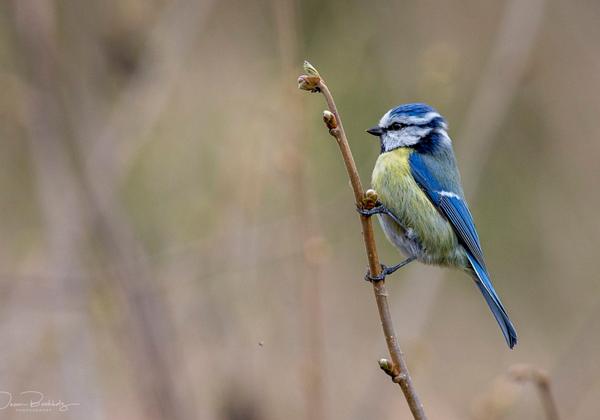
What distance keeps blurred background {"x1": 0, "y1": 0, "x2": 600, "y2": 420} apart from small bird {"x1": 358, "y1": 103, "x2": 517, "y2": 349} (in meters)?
0.30

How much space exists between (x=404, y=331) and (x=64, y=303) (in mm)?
1582

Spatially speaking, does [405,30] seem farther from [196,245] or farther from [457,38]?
[196,245]

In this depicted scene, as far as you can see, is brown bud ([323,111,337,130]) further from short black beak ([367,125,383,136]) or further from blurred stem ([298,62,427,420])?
short black beak ([367,125,383,136])

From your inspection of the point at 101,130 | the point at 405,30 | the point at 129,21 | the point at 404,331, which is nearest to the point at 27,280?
the point at 101,130

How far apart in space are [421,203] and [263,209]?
1.93 metres


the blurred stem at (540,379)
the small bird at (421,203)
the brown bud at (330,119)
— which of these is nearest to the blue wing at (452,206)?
the small bird at (421,203)

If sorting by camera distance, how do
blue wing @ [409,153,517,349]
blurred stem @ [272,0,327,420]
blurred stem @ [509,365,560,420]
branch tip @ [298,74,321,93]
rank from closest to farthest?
1. branch tip @ [298,74,321,93]
2. blurred stem @ [509,365,560,420]
3. blurred stem @ [272,0,327,420]
4. blue wing @ [409,153,517,349]

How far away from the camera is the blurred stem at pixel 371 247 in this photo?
2.01 metres

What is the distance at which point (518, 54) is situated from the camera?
3.95 meters

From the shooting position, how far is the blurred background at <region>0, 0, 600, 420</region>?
327 cm

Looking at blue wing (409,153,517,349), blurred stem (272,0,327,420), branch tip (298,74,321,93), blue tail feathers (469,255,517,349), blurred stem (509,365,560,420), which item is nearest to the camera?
branch tip (298,74,321,93)

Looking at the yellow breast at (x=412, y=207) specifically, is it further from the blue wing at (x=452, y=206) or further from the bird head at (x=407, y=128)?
the bird head at (x=407, y=128)

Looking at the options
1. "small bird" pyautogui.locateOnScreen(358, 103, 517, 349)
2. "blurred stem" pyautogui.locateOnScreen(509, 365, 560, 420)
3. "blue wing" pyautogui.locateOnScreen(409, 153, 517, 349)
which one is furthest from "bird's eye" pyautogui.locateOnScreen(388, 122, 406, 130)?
"blurred stem" pyautogui.locateOnScreen(509, 365, 560, 420)

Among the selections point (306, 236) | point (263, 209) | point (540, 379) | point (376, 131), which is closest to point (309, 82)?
point (540, 379)
